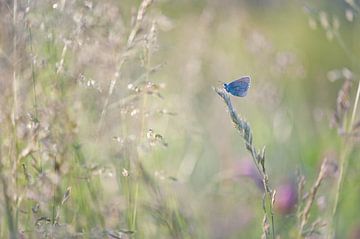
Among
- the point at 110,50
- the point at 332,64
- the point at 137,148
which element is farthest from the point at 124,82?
the point at 332,64

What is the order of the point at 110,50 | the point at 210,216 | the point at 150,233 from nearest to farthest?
1. the point at 110,50
2. the point at 150,233
3. the point at 210,216

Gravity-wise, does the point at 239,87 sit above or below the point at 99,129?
above

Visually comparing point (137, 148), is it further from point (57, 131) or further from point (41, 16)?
point (41, 16)

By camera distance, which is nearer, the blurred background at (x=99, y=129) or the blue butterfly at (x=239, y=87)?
the blue butterfly at (x=239, y=87)

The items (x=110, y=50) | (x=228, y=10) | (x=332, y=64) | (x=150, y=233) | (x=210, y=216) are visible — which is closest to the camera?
(x=110, y=50)

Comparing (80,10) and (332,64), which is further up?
(80,10)

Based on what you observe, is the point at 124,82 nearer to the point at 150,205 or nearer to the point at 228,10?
the point at 150,205

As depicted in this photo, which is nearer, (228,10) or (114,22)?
(114,22)

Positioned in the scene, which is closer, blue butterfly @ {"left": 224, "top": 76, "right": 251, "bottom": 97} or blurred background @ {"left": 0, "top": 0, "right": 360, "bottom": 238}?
blue butterfly @ {"left": 224, "top": 76, "right": 251, "bottom": 97}

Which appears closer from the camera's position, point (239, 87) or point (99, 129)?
point (239, 87)

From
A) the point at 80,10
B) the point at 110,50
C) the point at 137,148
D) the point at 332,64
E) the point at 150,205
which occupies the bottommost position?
the point at 332,64
